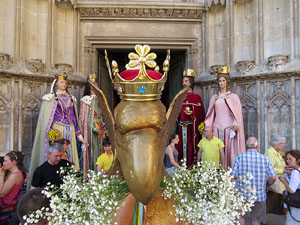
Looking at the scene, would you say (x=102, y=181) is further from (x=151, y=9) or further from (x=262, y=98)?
(x=151, y=9)

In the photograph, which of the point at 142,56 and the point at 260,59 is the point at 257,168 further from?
the point at 260,59

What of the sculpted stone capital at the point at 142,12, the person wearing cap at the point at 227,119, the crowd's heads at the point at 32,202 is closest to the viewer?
the crowd's heads at the point at 32,202

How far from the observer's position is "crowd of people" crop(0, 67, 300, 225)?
9.77 feet

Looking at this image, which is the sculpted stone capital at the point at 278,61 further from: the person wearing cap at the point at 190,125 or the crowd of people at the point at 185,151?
the person wearing cap at the point at 190,125

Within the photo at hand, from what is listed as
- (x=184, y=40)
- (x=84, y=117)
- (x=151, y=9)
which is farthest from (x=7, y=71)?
(x=184, y=40)

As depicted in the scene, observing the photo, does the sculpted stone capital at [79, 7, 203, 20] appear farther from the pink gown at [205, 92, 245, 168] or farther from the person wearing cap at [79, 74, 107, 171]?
the pink gown at [205, 92, 245, 168]

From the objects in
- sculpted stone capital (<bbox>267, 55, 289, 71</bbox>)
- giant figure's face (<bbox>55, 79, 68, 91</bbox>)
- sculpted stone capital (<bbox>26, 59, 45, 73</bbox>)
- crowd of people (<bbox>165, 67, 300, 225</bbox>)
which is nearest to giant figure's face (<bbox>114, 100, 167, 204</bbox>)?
crowd of people (<bbox>165, 67, 300, 225</bbox>)

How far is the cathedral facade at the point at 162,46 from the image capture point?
5.13 metres

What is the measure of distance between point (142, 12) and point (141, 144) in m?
5.83

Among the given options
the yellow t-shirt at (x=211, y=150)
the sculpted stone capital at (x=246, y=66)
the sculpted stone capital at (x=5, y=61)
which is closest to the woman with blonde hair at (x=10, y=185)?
the sculpted stone capital at (x=5, y=61)

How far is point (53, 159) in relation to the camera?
2957 mm

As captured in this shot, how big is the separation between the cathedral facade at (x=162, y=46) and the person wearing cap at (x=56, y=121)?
2.02ft

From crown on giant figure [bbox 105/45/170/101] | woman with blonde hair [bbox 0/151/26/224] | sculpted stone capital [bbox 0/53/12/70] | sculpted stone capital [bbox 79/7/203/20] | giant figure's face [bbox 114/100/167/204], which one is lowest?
woman with blonde hair [bbox 0/151/26/224]

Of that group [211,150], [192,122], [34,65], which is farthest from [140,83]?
[34,65]
